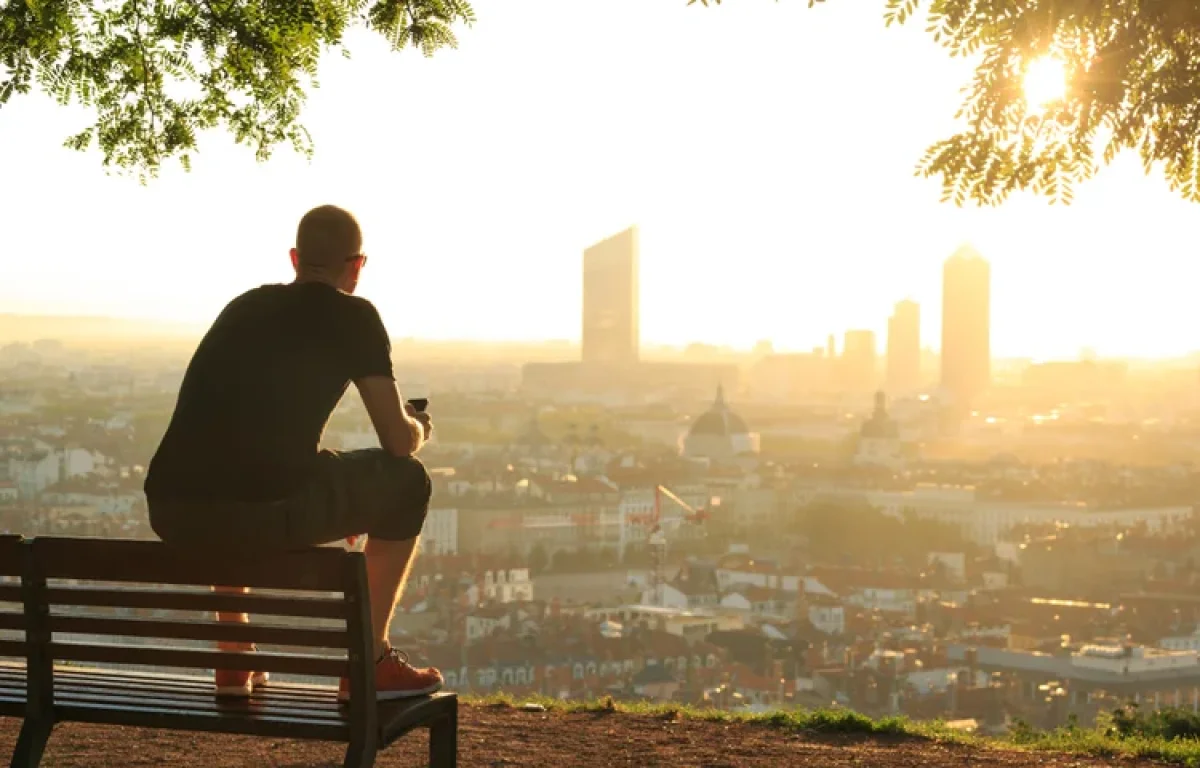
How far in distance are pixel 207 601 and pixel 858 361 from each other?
151m

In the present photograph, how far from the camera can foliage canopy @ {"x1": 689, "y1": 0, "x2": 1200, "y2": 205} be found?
494 cm

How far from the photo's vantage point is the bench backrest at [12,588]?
298 centimetres

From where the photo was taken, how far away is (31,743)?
3094 millimetres

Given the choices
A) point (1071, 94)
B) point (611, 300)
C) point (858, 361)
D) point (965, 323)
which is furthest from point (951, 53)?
point (858, 361)

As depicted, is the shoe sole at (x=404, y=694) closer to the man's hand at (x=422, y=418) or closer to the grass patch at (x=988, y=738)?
the man's hand at (x=422, y=418)

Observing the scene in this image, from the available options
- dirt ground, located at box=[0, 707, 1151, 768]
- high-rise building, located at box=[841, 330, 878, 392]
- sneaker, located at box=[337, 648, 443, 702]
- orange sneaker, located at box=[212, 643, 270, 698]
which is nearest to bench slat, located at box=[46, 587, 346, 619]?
orange sneaker, located at box=[212, 643, 270, 698]

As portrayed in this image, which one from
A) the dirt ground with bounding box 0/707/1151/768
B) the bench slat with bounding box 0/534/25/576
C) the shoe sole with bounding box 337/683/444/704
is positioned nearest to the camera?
the bench slat with bounding box 0/534/25/576

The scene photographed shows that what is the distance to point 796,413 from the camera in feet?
389

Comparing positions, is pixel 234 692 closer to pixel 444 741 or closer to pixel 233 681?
pixel 233 681

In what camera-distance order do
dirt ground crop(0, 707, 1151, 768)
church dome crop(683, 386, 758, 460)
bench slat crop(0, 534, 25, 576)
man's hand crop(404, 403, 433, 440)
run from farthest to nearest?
church dome crop(683, 386, 758, 460)
dirt ground crop(0, 707, 1151, 768)
man's hand crop(404, 403, 433, 440)
bench slat crop(0, 534, 25, 576)

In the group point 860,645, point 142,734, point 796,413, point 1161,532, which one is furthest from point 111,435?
point 796,413

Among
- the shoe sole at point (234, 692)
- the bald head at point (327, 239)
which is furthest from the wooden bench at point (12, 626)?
the bald head at point (327, 239)

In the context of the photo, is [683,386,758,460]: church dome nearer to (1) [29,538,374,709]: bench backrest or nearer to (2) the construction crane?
(2) the construction crane

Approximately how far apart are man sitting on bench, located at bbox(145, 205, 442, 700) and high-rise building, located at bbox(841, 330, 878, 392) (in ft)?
484
